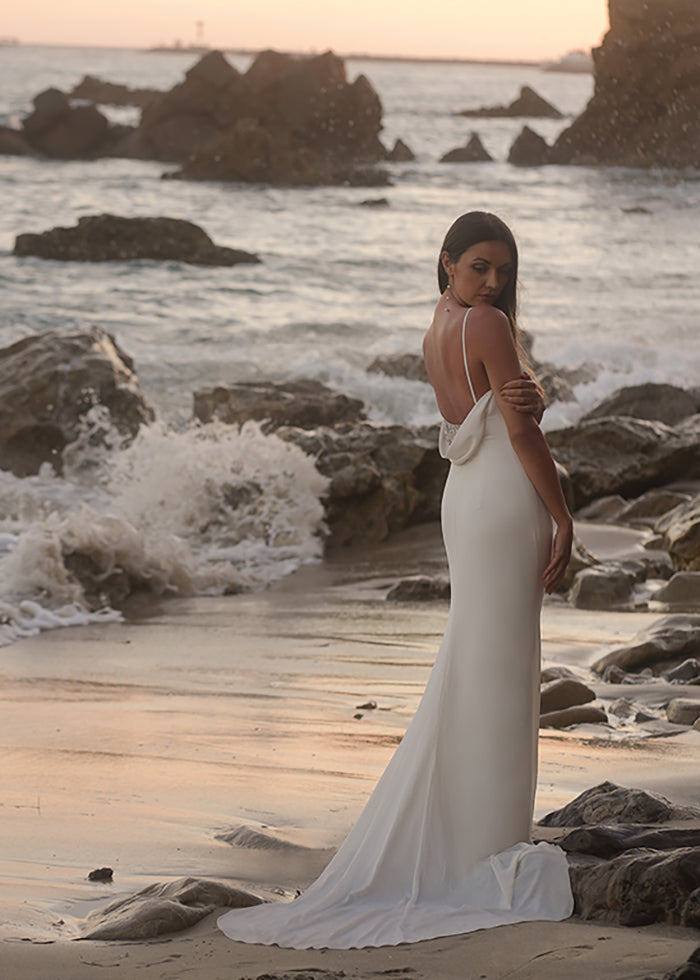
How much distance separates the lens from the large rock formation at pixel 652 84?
45.2 meters

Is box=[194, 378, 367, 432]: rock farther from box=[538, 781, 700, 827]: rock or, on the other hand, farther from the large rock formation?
the large rock formation

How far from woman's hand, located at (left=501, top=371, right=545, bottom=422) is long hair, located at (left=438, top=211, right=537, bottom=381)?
9 cm

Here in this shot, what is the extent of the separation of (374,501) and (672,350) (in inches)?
407

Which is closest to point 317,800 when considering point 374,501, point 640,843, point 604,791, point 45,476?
point 604,791

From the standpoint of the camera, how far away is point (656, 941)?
262 centimetres

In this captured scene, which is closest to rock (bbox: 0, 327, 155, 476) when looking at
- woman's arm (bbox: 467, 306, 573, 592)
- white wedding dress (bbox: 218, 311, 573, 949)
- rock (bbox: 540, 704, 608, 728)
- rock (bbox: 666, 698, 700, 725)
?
rock (bbox: 540, 704, 608, 728)

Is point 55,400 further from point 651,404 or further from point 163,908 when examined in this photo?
point 163,908

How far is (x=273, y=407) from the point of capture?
11.1 metres

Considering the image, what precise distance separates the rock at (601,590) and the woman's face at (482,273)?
412 cm

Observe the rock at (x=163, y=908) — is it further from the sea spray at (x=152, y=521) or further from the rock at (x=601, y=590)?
the rock at (x=601, y=590)

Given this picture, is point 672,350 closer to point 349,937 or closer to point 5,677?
point 5,677

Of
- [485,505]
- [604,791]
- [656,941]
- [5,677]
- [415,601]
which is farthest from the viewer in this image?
[415,601]

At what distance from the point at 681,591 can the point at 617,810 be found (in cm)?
355

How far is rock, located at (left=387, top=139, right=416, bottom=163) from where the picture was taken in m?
49.9
